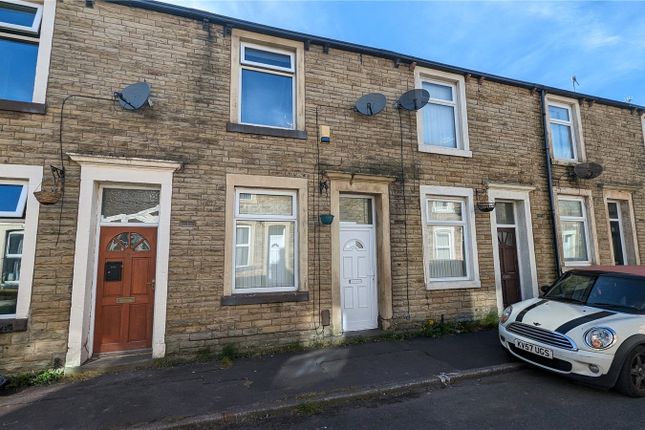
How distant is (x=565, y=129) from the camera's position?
31.9 feet

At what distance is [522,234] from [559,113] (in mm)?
3919

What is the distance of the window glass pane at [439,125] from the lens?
8.02 metres

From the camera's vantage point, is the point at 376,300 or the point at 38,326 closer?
the point at 38,326

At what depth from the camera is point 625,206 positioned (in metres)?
9.86

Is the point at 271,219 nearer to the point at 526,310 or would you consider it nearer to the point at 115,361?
the point at 115,361

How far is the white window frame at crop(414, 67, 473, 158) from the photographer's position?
25.7 feet

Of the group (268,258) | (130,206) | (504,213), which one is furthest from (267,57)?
(504,213)

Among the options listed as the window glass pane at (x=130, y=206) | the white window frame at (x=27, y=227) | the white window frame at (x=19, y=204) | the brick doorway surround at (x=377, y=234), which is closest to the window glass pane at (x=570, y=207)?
the brick doorway surround at (x=377, y=234)

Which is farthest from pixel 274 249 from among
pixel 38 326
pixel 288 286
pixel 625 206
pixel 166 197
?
pixel 625 206

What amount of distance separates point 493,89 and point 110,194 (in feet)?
28.5

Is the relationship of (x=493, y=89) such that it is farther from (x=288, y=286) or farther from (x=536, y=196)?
(x=288, y=286)

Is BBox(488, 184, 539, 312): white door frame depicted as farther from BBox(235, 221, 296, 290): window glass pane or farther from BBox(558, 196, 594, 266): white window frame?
BBox(235, 221, 296, 290): window glass pane

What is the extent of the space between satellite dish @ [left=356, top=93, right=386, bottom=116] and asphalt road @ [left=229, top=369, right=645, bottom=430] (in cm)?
510

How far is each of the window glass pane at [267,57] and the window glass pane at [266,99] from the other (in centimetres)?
23
